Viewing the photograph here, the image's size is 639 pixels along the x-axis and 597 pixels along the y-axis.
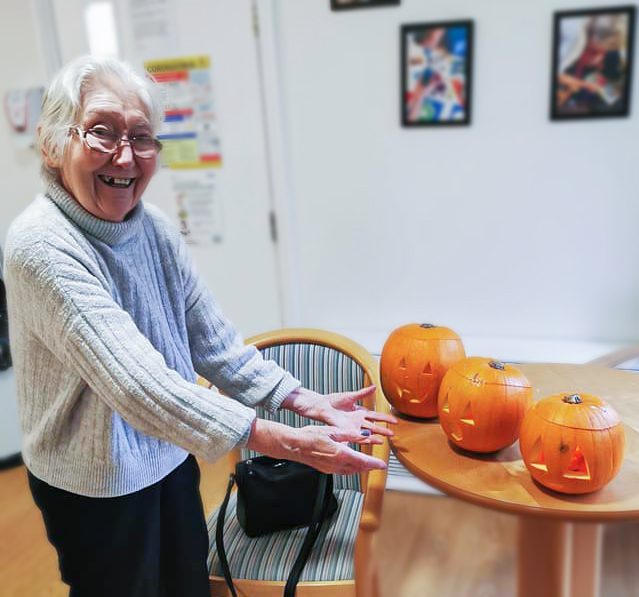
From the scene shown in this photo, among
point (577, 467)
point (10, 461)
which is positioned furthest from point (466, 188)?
point (10, 461)

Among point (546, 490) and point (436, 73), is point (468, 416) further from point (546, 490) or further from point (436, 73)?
point (436, 73)

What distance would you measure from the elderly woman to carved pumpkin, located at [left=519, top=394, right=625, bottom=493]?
0.87 feet

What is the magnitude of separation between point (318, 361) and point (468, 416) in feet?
1.62

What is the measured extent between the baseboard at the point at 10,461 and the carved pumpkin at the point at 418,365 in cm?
195

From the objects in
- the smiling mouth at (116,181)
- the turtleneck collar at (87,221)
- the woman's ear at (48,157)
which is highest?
the woman's ear at (48,157)

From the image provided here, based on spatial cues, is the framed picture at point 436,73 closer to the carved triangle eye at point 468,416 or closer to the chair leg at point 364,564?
the carved triangle eye at point 468,416

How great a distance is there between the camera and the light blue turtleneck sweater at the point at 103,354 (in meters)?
0.81

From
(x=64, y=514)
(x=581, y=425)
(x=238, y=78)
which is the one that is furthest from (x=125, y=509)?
(x=238, y=78)

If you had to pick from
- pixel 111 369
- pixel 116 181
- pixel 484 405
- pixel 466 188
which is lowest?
pixel 484 405

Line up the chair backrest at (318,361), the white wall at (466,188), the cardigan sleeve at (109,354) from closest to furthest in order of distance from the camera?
the cardigan sleeve at (109,354) → the chair backrest at (318,361) → the white wall at (466,188)

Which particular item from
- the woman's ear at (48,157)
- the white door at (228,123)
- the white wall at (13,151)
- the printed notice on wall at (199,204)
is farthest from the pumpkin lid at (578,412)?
the white wall at (13,151)

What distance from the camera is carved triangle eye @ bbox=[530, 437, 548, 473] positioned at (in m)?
0.90

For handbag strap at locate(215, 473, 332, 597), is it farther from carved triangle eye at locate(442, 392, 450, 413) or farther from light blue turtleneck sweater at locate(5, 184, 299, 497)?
carved triangle eye at locate(442, 392, 450, 413)

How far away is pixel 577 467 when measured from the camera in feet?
2.87
